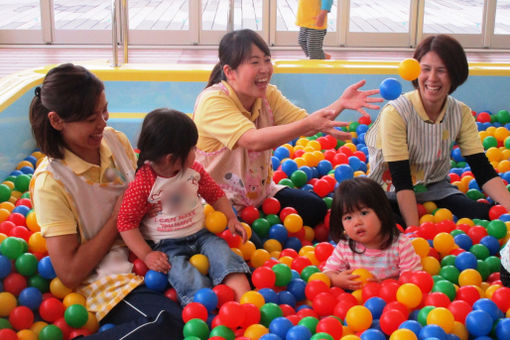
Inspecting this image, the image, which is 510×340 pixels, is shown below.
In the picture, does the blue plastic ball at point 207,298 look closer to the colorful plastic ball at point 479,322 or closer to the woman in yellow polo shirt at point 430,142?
the colorful plastic ball at point 479,322

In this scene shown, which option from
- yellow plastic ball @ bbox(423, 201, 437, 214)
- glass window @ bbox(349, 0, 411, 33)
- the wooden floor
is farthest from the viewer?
glass window @ bbox(349, 0, 411, 33)

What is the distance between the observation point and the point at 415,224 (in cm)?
214

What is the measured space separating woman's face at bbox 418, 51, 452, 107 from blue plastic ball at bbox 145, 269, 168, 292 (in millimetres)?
1065

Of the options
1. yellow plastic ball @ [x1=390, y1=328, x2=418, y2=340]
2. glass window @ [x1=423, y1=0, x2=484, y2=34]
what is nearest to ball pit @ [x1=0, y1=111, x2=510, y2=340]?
yellow plastic ball @ [x1=390, y1=328, x2=418, y2=340]

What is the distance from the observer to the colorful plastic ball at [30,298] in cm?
172

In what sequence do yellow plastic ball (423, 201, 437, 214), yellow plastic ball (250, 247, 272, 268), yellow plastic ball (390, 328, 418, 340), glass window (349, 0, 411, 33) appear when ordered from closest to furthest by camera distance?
yellow plastic ball (390, 328, 418, 340) → yellow plastic ball (250, 247, 272, 268) → yellow plastic ball (423, 201, 437, 214) → glass window (349, 0, 411, 33)

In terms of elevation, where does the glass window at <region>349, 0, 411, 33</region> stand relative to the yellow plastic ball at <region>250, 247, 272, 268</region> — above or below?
above

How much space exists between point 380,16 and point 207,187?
197 inches

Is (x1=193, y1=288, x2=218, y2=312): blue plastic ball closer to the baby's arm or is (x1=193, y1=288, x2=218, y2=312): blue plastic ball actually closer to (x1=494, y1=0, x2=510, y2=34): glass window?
the baby's arm

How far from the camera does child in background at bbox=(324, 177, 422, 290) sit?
1676mm

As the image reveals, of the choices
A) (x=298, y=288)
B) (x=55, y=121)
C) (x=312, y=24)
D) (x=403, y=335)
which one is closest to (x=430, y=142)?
(x=298, y=288)

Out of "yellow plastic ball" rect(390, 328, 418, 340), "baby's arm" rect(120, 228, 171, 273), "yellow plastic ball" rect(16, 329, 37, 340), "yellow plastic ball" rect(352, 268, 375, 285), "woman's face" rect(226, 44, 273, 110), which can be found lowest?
"yellow plastic ball" rect(16, 329, 37, 340)

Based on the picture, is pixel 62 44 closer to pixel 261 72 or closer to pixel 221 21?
pixel 221 21

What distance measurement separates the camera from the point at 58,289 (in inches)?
68.1
